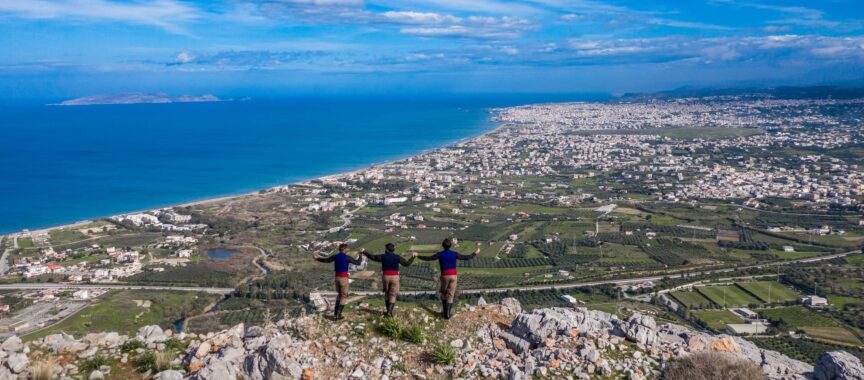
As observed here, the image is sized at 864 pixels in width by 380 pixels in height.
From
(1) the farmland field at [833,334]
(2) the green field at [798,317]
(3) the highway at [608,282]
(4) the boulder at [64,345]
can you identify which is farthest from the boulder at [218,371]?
(2) the green field at [798,317]

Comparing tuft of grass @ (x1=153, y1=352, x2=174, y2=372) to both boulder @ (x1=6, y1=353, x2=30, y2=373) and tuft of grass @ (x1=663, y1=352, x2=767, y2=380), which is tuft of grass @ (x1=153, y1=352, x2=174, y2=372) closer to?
boulder @ (x1=6, y1=353, x2=30, y2=373)

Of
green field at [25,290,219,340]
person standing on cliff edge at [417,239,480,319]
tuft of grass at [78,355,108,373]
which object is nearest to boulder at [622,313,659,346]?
person standing on cliff edge at [417,239,480,319]

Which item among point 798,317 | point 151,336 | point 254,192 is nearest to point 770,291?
point 798,317

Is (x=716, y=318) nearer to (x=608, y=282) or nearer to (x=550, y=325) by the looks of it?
(x=608, y=282)

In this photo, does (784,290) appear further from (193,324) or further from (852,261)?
(193,324)

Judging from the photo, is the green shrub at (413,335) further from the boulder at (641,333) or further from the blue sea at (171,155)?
the blue sea at (171,155)

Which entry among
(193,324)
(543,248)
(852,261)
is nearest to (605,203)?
(543,248)
